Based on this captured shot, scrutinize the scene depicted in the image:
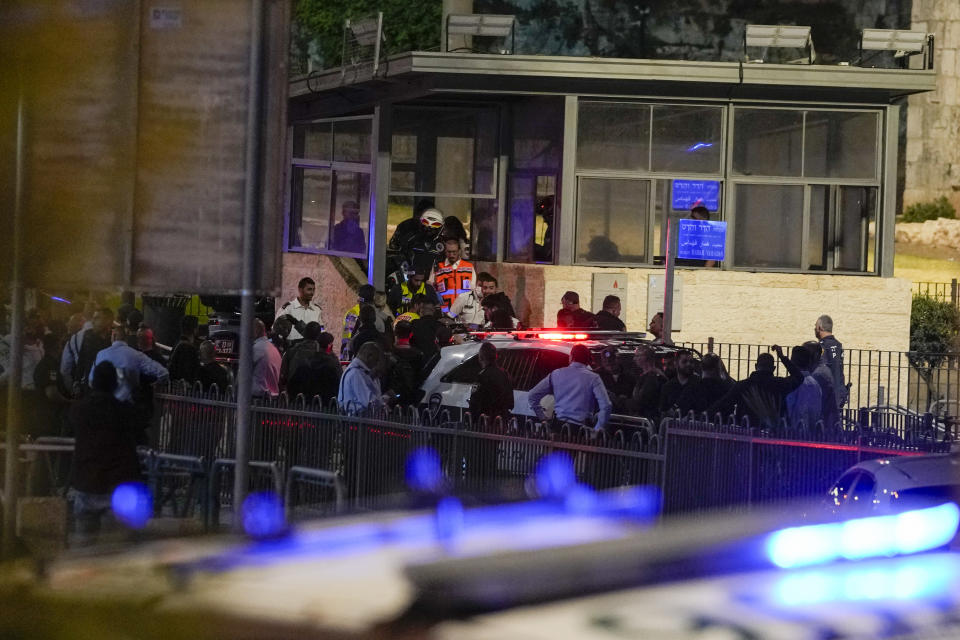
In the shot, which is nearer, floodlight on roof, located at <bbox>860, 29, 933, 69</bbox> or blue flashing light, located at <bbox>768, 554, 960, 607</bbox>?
blue flashing light, located at <bbox>768, 554, 960, 607</bbox>

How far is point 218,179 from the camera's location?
270 inches

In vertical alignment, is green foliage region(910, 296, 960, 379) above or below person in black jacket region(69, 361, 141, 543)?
above

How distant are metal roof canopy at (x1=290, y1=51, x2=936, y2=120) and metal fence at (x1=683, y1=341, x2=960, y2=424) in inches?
156

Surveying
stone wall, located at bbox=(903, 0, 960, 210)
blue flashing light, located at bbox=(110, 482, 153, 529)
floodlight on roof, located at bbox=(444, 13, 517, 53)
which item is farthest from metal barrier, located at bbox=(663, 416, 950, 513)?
stone wall, located at bbox=(903, 0, 960, 210)

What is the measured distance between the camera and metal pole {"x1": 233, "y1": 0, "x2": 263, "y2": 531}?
691 cm

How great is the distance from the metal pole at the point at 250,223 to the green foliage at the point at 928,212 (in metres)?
Answer: 38.0

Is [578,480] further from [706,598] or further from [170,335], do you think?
[170,335]

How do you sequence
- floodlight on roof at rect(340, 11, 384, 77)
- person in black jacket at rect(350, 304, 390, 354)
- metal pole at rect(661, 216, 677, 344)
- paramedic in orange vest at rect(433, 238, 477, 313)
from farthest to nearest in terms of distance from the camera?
floodlight on roof at rect(340, 11, 384, 77), paramedic in orange vest at rect(433, 238, 477, 313), metal pole at rect(661, 216, 677, 344), person in black jacket at rect(350, 304, 390, 354)

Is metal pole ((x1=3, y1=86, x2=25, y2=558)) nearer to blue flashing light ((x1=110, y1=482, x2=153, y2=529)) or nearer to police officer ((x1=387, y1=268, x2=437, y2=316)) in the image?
blue flashing light ((x1=110, y1=482, x2=153, y2=529))

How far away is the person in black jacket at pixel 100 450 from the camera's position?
10477 mm

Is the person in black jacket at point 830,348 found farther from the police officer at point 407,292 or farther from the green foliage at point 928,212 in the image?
the green foliage at point 928,212

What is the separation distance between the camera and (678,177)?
23.9 metres

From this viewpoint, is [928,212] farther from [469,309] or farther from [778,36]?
[469,309]

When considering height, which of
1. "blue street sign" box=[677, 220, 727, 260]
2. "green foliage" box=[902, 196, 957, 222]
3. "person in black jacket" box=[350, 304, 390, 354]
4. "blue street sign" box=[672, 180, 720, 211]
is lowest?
"person in black jacket" box=[350, 304, 390, 354]
